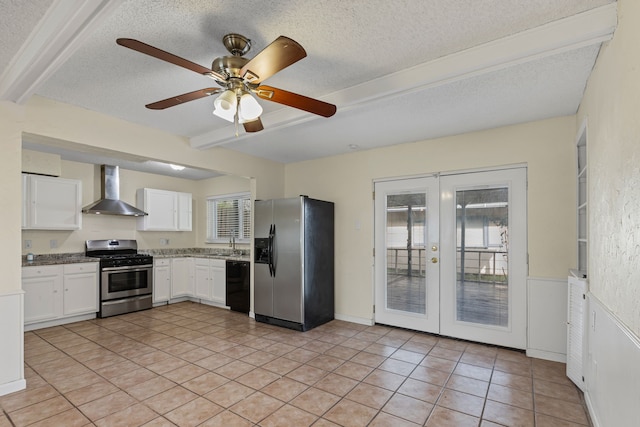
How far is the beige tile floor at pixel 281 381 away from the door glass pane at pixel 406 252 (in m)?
0.43

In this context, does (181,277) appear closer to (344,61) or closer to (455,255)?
(455,255)

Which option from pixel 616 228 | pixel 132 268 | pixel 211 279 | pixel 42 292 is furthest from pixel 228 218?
pixel 616 228

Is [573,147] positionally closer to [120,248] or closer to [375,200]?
[375,200]

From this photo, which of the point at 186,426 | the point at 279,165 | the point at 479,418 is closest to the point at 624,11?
the point at 479,418

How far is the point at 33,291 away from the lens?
4199mm

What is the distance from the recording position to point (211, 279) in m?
5.61

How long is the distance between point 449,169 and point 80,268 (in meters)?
5.24

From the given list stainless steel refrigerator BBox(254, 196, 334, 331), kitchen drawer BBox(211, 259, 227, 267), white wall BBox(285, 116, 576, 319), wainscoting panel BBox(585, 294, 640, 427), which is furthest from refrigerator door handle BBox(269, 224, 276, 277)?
wainscoting panel BBox(585, 294, 640, 427)

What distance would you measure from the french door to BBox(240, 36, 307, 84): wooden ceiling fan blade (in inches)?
112

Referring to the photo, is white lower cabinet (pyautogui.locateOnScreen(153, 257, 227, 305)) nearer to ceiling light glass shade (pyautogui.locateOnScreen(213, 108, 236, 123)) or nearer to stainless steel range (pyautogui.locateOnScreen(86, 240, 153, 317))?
stainless steel range (pyautogui.locateOnScreen(86, 240, 153, 317))

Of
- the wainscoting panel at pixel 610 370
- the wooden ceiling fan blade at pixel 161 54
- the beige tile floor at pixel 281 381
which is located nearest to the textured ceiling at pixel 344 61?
the wooden ceiling fan blade at pixel 161 54

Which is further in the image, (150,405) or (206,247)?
(206,247)

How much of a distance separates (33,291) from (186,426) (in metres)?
3.51

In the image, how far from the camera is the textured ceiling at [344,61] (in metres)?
1.74
